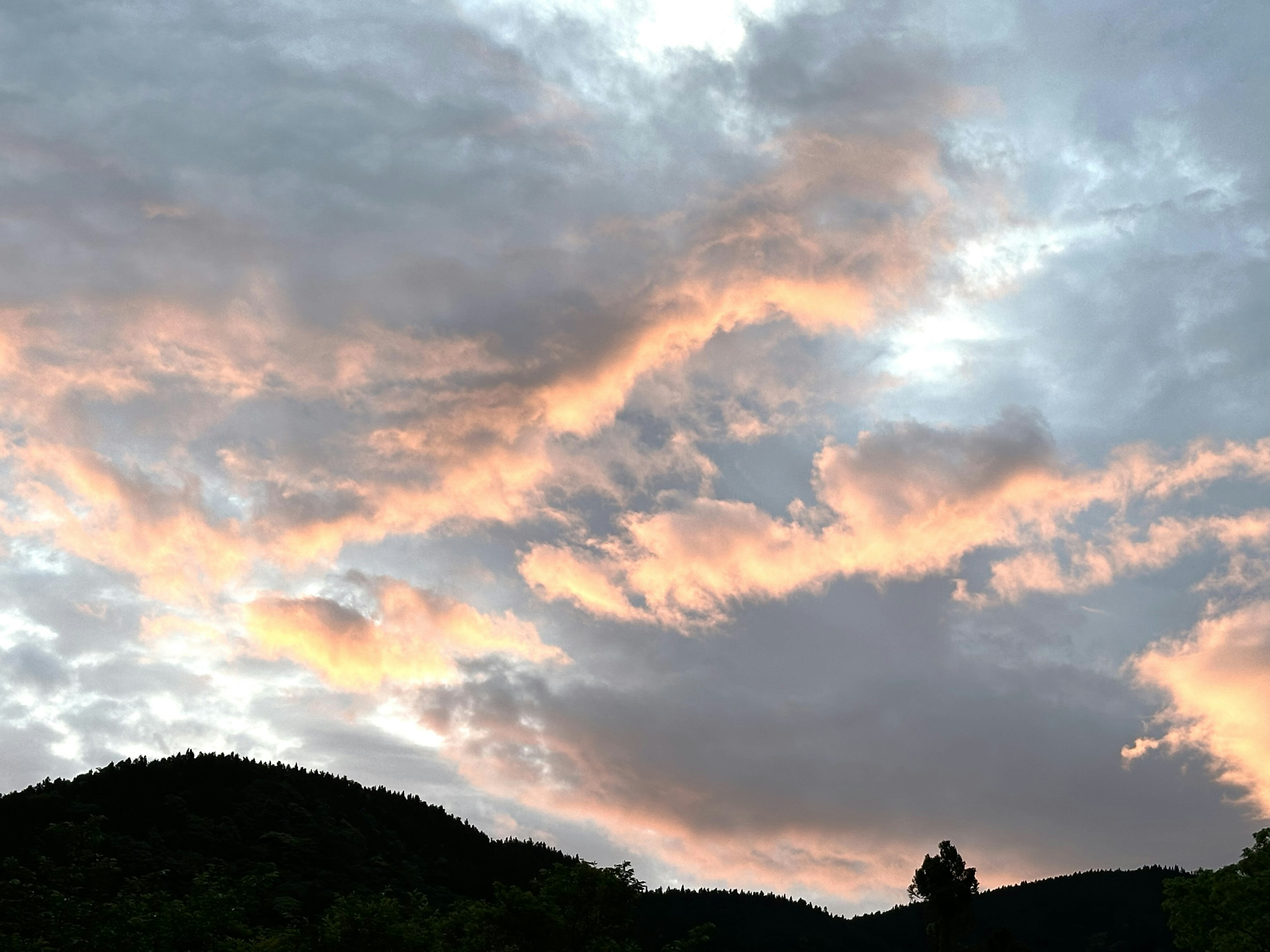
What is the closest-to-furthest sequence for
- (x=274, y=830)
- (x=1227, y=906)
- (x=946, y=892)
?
(x=1227, y=906)
(x=946, y=892)
(x=274, y=830)

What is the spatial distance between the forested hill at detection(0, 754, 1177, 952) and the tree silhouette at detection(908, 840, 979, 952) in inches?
376

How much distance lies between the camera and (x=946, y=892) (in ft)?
289

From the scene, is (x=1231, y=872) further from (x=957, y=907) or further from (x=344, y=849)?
(x=344, y=849)

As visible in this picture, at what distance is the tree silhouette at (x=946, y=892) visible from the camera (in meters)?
87.9

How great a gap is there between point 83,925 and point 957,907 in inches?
2479

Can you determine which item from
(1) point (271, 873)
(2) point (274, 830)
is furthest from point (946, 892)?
(2) point (274, 830)

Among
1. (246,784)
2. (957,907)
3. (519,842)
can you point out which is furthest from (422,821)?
(957,907)

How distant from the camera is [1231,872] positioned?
2522 inches

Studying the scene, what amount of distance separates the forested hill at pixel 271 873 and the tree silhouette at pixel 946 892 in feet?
31.3

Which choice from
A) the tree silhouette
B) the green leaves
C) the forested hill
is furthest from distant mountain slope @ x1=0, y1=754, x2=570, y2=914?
the green leaves

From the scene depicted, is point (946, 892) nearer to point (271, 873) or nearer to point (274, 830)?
point (271, 873)

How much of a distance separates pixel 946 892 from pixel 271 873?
176ft

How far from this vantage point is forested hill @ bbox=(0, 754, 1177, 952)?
59.9m

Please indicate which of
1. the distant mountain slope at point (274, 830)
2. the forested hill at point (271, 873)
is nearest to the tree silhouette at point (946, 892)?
the forested hill at point (271, 873)
